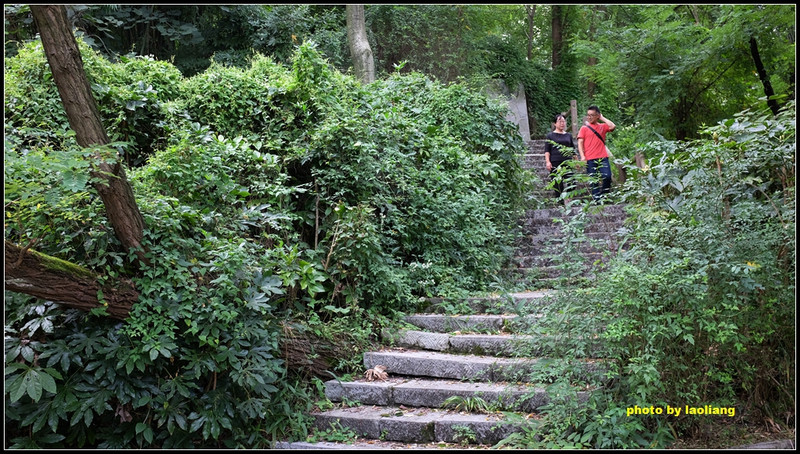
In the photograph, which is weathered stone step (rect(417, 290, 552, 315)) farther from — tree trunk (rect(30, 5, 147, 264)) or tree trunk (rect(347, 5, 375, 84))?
tree trunk (rect(347, 5, 375, 84))

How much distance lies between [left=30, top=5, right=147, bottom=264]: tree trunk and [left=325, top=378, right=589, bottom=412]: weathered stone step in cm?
207

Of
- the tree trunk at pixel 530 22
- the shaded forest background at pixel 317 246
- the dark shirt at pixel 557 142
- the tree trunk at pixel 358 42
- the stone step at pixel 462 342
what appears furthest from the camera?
the tree trunk at pixel 530 22

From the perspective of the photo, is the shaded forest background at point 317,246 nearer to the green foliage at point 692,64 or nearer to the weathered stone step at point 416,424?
the green foliage at point 692,64

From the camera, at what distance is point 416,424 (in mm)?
4082

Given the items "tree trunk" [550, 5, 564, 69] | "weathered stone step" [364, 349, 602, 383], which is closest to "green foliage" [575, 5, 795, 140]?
"weathered stone step" [364, 349, 602, 383]

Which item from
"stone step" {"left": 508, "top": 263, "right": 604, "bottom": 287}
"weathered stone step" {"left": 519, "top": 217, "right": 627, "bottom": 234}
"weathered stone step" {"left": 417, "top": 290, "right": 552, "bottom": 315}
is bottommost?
"weathered stone step" {"left": 417, "top": 290, "right": 552, "bottom": 315}

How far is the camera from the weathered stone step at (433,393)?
409cm

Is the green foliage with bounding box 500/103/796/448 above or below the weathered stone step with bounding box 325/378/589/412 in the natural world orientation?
above

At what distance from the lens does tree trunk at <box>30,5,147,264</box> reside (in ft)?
11.2

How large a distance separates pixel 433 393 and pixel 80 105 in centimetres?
312

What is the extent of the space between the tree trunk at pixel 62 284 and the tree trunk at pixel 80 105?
37 centimetres

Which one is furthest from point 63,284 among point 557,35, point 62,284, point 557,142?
point 557,35

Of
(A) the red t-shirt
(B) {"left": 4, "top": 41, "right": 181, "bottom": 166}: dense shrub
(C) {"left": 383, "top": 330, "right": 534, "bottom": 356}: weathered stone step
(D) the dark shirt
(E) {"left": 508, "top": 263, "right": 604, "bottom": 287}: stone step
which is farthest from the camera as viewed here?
(D) the dark shirt

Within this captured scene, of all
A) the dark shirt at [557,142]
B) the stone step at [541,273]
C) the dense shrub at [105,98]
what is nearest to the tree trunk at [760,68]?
the dark shirt at [557,142]
